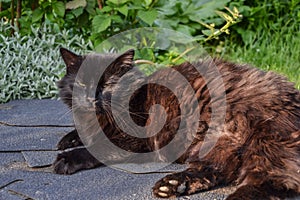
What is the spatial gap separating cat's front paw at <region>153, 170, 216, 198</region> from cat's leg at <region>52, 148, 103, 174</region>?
407 mm

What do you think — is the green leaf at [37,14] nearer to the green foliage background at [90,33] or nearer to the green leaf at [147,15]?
the green foliage background at [90,33]

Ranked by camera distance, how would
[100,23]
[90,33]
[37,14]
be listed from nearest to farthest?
[100,23] < [37,14] < [90,33]

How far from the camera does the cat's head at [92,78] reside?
237 centimetres

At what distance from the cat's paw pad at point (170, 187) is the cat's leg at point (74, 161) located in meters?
0.41

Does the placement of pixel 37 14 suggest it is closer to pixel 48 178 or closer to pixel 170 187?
pixel 48 178

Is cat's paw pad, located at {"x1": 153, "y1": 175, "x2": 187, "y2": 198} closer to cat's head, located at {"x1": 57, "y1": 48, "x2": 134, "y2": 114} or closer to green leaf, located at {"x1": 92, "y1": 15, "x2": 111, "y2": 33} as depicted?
cat's head, located at {"x1": 57, "y1": 48, "x2": 134, "y2": 114}

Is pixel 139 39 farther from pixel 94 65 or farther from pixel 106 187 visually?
pixel 106 187

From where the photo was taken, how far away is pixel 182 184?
6.83ft

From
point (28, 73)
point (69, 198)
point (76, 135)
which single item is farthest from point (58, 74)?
point (69, 198)

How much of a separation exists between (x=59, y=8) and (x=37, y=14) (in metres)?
0.27

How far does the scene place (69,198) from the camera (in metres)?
2.02

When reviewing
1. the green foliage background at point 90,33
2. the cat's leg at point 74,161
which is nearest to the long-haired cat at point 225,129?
the cat's leg at point 74,161

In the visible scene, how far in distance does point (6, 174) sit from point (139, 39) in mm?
2220

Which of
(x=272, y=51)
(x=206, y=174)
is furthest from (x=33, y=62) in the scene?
(x=206, y=174)
